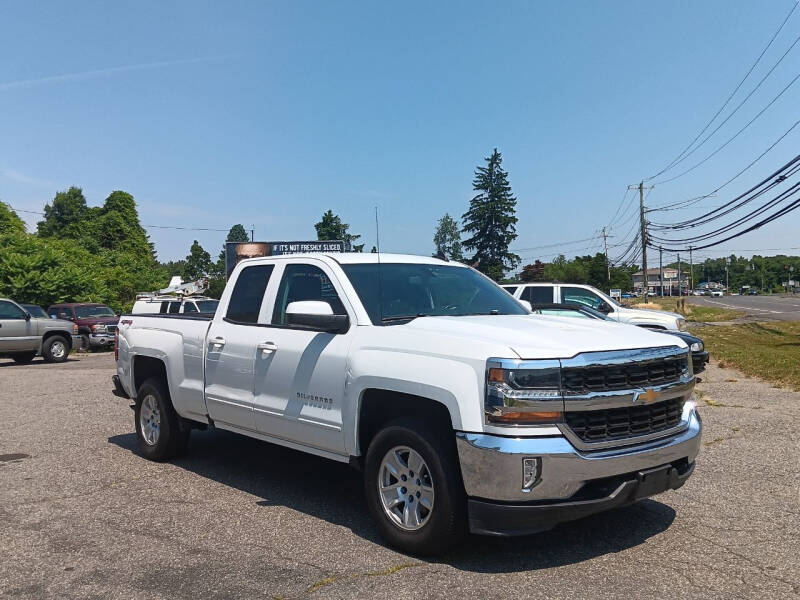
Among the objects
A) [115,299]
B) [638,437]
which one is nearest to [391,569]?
[638,437]

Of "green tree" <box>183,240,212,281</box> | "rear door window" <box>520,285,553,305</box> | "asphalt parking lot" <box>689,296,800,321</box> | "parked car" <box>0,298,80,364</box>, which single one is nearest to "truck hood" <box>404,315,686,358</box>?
"rear door window" <box>520,285,553,305</box>

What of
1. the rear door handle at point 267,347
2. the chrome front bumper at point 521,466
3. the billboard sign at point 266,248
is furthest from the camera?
the billboard sign at point 266,248

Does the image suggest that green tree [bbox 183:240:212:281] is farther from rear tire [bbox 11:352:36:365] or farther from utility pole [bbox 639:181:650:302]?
rear tire [bbox 11:352:36:365]

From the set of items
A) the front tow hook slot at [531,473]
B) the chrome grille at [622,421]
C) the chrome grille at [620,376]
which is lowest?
the front tow hook slot at [531,473]

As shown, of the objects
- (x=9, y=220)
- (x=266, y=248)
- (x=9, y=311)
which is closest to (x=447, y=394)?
(x=9, y=311)

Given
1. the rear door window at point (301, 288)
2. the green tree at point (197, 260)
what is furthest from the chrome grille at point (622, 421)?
the green tree at point (197, 260)

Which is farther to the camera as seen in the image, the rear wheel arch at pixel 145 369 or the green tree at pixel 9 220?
the green tree at pixel 9 220

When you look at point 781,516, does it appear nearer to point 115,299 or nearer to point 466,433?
point 466,433

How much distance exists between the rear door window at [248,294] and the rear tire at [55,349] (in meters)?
17.1

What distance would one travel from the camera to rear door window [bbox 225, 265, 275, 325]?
636cm

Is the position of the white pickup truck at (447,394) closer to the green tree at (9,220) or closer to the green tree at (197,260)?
the green tree at (9,220)

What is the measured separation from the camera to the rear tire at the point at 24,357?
21441 millimetres

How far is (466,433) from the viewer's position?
14.1ft

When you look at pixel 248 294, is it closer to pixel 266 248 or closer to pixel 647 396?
pixel 647 396
